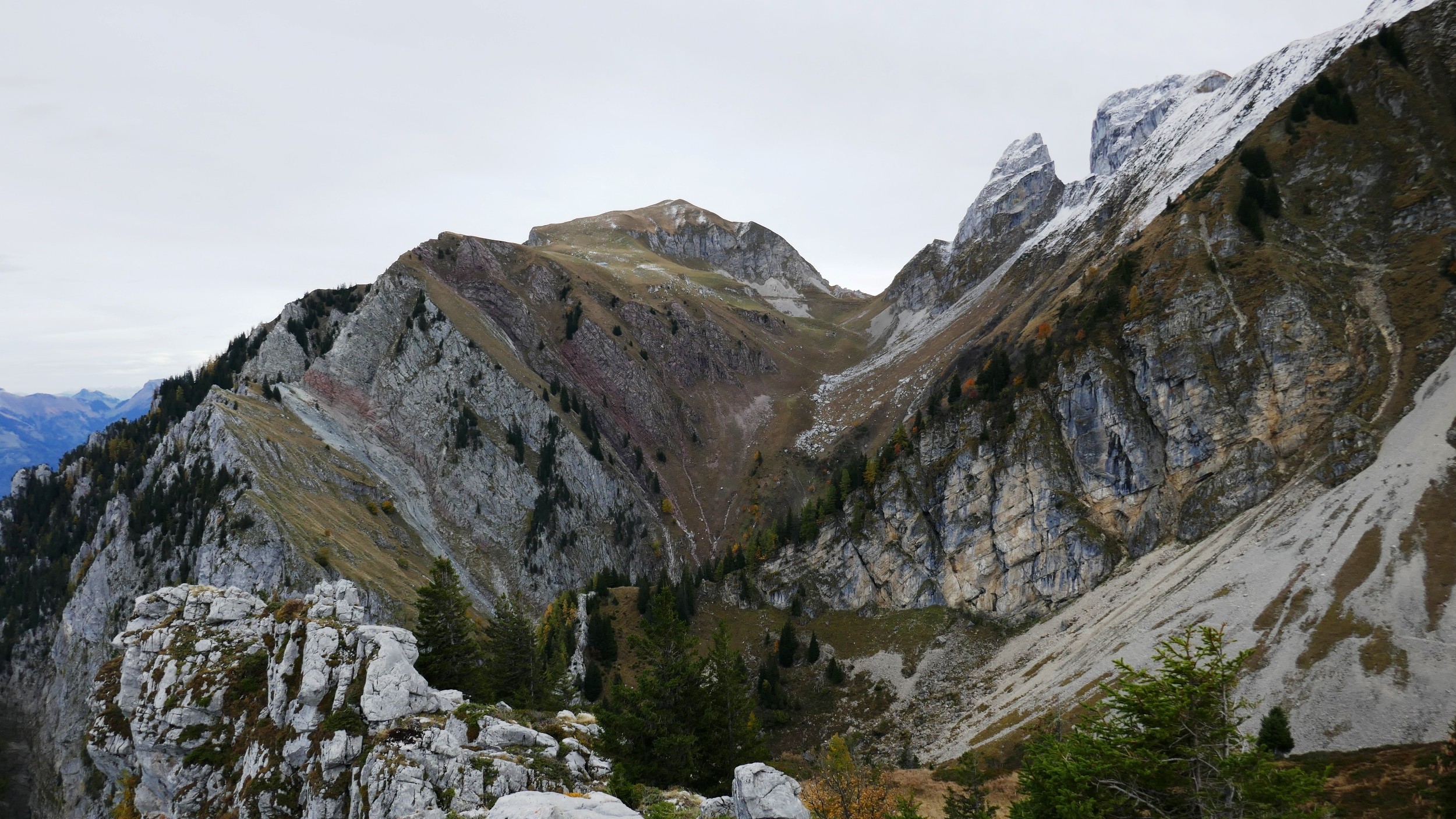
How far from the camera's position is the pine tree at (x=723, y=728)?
3173 cm

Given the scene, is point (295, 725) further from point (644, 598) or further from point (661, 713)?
point (644, 598)

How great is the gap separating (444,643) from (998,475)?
7544 centimetres

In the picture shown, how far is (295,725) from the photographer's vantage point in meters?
25.8

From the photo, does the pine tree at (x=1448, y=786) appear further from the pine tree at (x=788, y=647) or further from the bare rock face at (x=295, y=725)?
the pine tree at (x=788, y=647)

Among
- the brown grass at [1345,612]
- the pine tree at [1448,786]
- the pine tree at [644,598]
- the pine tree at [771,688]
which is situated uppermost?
the pine tree at [1448,786]

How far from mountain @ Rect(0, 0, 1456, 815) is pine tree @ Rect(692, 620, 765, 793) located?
2567cm

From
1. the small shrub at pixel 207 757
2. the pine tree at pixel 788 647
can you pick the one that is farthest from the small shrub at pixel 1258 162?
the small shrub at pixel 207 757

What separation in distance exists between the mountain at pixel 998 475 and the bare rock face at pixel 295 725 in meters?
2.95

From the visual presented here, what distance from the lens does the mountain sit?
54.6 m

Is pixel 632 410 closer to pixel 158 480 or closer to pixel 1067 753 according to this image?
pixel 158 480

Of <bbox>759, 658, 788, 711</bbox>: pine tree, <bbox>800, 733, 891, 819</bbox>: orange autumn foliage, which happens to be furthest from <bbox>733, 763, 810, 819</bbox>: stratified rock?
<bbox>759, 658, 788, 711</bbox>: pine tree

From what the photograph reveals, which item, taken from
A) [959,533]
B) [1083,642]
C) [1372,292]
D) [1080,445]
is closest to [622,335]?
[959,533]

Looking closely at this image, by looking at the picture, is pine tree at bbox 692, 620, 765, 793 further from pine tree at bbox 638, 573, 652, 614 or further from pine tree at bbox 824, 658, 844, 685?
pine tree at bbox 638, 573, 652, 614

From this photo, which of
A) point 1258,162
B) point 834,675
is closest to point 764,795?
point 834,675
